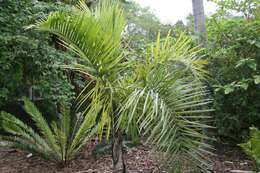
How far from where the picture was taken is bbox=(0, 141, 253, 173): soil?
3340 millimetres

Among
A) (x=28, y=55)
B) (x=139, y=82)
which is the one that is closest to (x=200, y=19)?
(x=139, y=82)

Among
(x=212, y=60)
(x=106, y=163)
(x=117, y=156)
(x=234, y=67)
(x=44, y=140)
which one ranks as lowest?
(x=106, y=163)

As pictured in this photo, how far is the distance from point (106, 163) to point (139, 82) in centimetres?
185

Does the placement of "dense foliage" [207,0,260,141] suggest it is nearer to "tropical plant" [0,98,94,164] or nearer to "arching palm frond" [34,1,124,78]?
"arching palm frond" [34,1,124,78]

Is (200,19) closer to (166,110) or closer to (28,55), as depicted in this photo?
(166,110)

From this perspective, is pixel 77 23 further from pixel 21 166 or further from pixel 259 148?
pixel 21 166

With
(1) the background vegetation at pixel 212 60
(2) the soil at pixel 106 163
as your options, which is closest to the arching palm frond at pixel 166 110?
(1) the background vegetation at pixel 212 60

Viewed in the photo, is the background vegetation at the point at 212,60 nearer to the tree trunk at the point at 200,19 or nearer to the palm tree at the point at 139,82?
the tree trunk at the point at 200,19

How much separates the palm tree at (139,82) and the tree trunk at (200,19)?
4.28 feet

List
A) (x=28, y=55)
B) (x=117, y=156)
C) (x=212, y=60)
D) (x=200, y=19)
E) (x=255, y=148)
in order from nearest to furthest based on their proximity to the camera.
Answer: (x=255, y=148) < (x=117, y=156) < (x=28, y=55) < (x=200, y=19) < (x=212, y=60)

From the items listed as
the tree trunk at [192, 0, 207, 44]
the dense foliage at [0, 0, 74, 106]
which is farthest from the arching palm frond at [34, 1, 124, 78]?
the tree trunk at [192, 0, 207, 44]

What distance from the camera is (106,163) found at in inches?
148

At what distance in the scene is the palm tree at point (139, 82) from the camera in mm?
2193

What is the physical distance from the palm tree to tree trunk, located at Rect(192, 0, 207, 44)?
4.28 ft
